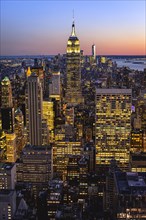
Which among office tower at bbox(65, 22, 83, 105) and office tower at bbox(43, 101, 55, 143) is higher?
office tower at bbox(65, 22, 83, 105)

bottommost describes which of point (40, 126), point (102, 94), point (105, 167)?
point (105, 167)

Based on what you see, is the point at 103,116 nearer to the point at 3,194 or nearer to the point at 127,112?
the point at 127,112

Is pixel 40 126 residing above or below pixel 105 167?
above

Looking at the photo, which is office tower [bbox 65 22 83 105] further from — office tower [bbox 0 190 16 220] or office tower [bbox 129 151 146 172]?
office tower [bbox 0 190 16 220]

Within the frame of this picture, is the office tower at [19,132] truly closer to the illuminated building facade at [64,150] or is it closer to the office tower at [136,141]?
the illuminated building facade at [64,150]

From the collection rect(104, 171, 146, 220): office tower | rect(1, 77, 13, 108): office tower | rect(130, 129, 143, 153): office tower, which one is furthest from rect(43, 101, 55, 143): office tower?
rect(104, 171, 146, 220): office tower

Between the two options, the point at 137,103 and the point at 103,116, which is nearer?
the point at 103,116

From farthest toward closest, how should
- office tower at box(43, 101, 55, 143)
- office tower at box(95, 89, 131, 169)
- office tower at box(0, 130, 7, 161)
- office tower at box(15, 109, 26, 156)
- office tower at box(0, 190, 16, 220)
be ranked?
office tower at box(43, 101, 55, 143), office tower at box(15, 109, 26, 156), office tower at box(95, 89, 131, 169), office tower at box(0, 130, 7, 161), office tower at box(0, 190, 16, 220)

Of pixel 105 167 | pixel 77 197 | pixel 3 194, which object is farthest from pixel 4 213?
pixel 105 167
